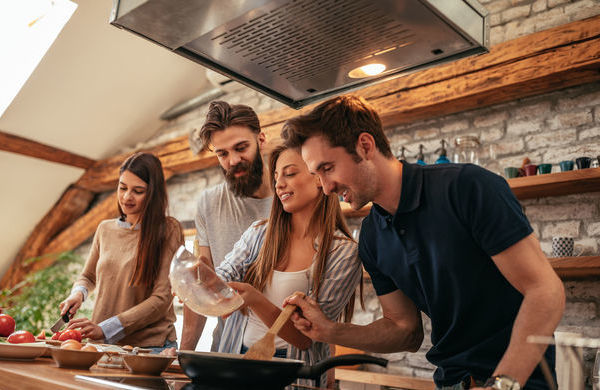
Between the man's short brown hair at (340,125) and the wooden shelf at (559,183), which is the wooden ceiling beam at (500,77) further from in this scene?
the man's short brown hair at (340,125)

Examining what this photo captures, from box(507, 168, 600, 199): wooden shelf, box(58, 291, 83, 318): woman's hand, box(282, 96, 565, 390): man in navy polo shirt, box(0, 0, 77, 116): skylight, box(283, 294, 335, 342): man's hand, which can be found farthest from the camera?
box(0, 0, 77, 116): skylight

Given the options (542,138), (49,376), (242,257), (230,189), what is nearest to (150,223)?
(230,189)

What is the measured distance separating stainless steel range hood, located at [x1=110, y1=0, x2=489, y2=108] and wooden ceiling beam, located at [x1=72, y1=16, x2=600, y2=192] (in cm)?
212

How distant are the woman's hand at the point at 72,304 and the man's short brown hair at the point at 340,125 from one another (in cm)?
123

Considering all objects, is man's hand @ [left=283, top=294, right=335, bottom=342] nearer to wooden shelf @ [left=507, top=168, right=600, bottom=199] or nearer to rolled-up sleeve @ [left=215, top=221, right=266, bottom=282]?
rolled-up sleeve @ [left=215, top=221, right=266, bottom=282]

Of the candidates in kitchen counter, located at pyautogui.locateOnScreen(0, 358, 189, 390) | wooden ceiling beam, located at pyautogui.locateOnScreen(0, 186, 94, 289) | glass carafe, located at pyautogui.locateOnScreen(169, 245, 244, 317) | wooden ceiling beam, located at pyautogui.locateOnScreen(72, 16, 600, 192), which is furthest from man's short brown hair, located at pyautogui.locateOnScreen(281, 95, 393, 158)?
wooden ceiling beam, located at pyautogui.locateOnScreen(0, 186, 94, 289)

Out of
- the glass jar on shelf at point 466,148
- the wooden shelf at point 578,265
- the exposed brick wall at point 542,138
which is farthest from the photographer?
the glass jar on shelf at point 466,148

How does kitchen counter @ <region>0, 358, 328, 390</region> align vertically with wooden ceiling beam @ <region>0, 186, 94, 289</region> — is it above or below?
below

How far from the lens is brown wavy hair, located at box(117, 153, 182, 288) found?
2.30m

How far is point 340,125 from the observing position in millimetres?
1485

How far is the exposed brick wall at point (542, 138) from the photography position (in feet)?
10.3

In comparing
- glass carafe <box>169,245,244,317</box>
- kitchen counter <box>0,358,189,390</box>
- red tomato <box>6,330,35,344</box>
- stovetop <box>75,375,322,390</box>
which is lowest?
kitchen counter <box>0,358,189,390</box>

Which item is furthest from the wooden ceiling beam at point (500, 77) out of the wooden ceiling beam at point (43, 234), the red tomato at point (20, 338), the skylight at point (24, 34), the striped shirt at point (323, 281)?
the wooden ceiling beam at point (43, 234)

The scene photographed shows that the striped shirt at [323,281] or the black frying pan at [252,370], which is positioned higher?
the striped shirt at [323,281]
